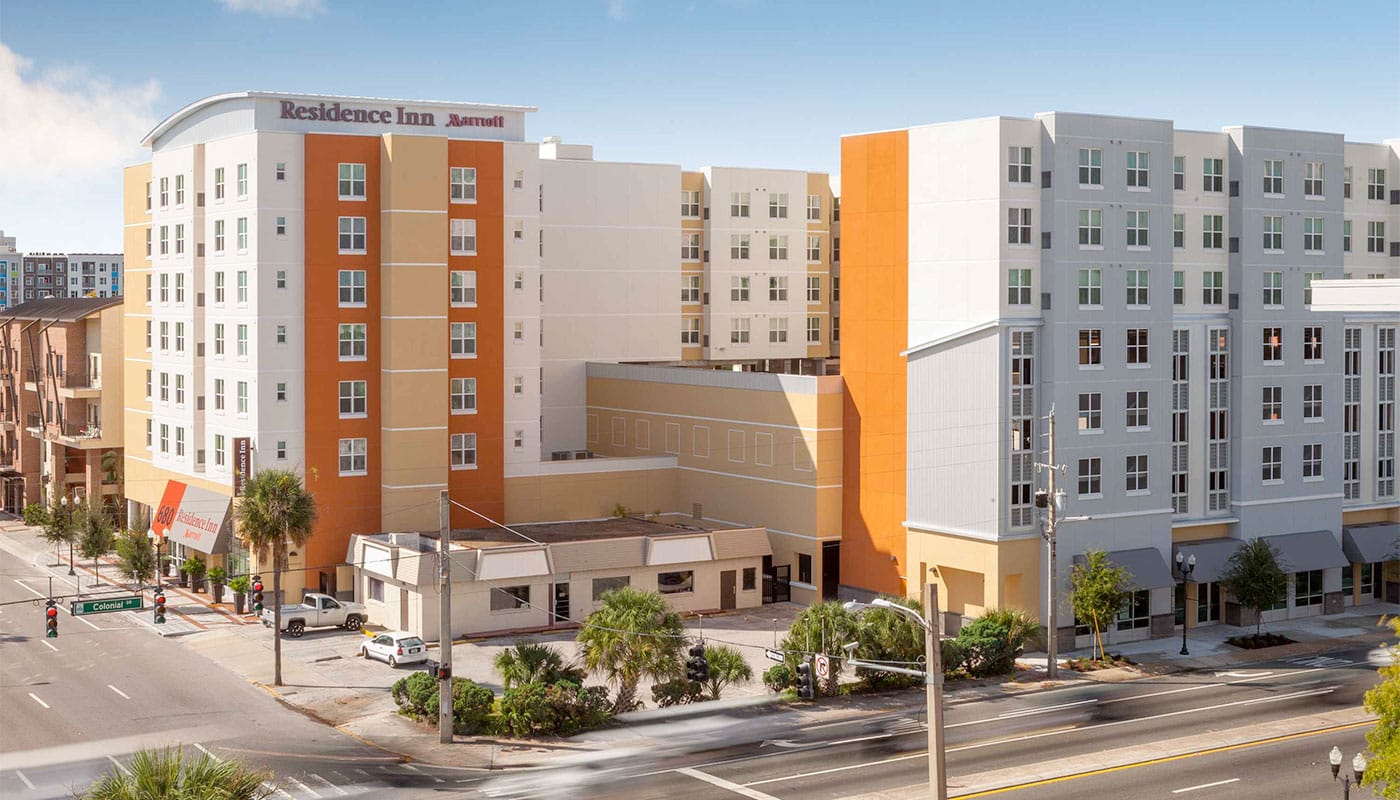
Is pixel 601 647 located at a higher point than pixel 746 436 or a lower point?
lower

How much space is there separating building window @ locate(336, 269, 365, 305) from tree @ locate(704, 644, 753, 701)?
28277mm

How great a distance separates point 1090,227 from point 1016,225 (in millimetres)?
3440

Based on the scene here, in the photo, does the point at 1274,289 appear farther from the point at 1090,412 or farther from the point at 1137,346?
the point at 1090,412

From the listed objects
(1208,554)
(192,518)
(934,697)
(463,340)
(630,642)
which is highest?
(463,340)

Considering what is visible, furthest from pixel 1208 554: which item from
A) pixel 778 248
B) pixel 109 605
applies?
pixel 109 605

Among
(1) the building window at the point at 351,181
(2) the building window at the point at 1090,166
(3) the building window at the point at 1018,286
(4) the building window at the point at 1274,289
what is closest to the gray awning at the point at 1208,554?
(4) the building window at the point at 1274,289

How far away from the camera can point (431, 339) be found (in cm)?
7569

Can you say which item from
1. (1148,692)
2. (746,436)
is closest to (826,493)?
(746,436)

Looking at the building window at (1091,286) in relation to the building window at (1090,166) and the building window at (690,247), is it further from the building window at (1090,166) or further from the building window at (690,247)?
the building window at (690,247)

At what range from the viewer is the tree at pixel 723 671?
5719 centimetres

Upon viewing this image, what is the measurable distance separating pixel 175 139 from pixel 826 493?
40.2 metres

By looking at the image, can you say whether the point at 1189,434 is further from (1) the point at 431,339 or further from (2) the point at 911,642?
(1) the point at 431,339

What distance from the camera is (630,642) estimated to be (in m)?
54.2

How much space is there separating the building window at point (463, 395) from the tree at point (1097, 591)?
31.3 metres
